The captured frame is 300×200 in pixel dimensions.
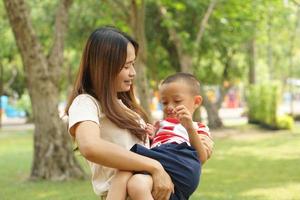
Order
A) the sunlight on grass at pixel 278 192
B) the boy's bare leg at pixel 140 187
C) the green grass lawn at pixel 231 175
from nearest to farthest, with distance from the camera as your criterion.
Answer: the boy's bare leg at pixel 140 187, the sunlight on grass at pixel 278 192, the green grass lawn at pixel 231 175

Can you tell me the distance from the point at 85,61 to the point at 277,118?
24184mm

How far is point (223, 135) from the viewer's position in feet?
80.3

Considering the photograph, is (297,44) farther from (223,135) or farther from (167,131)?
(167,131)

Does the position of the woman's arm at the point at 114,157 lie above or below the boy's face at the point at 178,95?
below

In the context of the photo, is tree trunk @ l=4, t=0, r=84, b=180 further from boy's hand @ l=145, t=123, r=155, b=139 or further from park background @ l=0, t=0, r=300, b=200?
boy's hand @ l=145, t=123, r=155, b=139

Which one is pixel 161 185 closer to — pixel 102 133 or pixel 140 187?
pixel 140 187

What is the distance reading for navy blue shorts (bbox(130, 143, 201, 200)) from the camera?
2.89m

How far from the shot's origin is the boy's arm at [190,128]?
3.01m

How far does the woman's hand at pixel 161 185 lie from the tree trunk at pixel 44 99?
28.5 ft

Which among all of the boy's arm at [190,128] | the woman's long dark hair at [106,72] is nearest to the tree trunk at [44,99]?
the woman's long dark hair at [106,72]

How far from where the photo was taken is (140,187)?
2752mm

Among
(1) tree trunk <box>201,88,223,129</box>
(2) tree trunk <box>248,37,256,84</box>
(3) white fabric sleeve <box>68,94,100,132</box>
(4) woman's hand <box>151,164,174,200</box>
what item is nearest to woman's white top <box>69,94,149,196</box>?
Result: (3) white fabric sleeve <box>68,94,100,132</box>

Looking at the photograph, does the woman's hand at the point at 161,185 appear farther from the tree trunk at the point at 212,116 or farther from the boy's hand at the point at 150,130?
the tree trunk at the point at 212,116

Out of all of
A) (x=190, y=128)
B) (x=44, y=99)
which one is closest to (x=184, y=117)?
(x=190, y=128)
